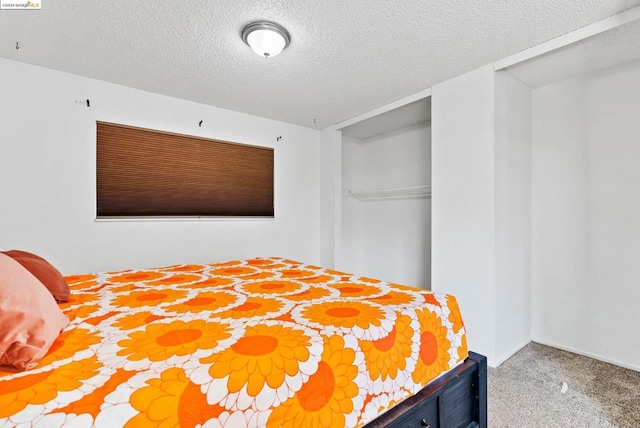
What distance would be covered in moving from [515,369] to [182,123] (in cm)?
377

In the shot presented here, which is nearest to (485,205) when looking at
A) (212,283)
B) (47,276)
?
(212,283)

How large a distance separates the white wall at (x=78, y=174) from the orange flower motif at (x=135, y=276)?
2.81 feet

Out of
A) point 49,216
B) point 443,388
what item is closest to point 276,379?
point 443,388

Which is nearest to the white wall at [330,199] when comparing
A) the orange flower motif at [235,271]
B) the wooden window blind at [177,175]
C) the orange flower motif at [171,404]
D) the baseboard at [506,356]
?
the wooden window blind at [177,175]

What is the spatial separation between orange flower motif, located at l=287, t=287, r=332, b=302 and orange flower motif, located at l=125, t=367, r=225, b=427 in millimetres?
760

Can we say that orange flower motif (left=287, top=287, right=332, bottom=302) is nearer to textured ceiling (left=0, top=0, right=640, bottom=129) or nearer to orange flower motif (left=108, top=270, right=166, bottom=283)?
orange flower motif (left=108, top=270, right=166, bottom=283)

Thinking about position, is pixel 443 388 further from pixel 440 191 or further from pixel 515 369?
pixel 440 191

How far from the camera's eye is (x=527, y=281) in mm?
2889

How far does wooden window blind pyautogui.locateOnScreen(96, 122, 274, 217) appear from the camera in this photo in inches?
Result: 112

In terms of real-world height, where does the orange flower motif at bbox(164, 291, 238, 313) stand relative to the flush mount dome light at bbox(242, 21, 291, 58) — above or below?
below

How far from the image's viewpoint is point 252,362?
3.05 feet

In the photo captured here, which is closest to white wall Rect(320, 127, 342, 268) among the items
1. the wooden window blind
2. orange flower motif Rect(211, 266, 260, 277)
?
the wooden window blind

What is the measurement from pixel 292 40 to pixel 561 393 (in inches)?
118

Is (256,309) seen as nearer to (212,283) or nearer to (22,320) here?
(212,283)
